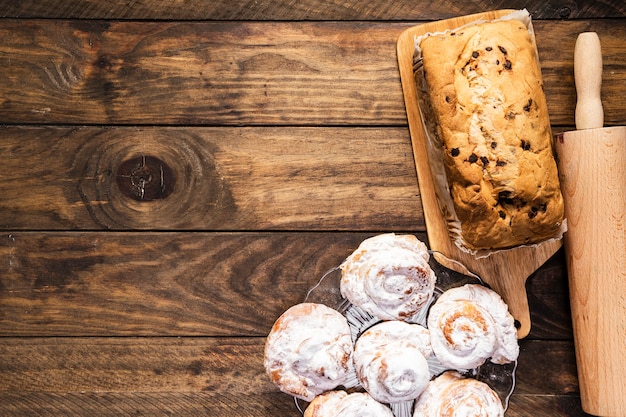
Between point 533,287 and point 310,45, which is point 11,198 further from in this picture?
point 533,287

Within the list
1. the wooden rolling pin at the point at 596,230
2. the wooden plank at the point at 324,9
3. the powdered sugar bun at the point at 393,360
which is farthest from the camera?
the wooden plank at the point at 324,9

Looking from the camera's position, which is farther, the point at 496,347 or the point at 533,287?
the point at 533,287

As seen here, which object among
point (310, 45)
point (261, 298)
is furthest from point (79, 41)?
point (261, 298)

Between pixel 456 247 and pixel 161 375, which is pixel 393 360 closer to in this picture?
pixel 456 247

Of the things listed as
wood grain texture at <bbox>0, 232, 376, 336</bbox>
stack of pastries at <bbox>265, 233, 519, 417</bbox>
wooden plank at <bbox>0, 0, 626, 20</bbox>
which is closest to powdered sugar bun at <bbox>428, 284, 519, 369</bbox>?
stack of pastries at <bbox>265, 233, 519, 417</bbox>

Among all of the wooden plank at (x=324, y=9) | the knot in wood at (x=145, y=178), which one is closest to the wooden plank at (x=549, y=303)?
the wooden plank at (x=324, y=9)

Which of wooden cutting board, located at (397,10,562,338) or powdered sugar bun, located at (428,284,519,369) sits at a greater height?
wooden cutting board, located at (397,10,562,338)

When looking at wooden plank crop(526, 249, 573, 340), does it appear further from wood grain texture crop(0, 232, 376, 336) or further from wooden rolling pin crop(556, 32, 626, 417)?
wood grain texture crop(0, 232, 376, 336)

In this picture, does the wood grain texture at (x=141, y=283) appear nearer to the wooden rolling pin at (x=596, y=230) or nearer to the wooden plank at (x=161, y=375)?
the wooden plank at (x=161, y=375)
